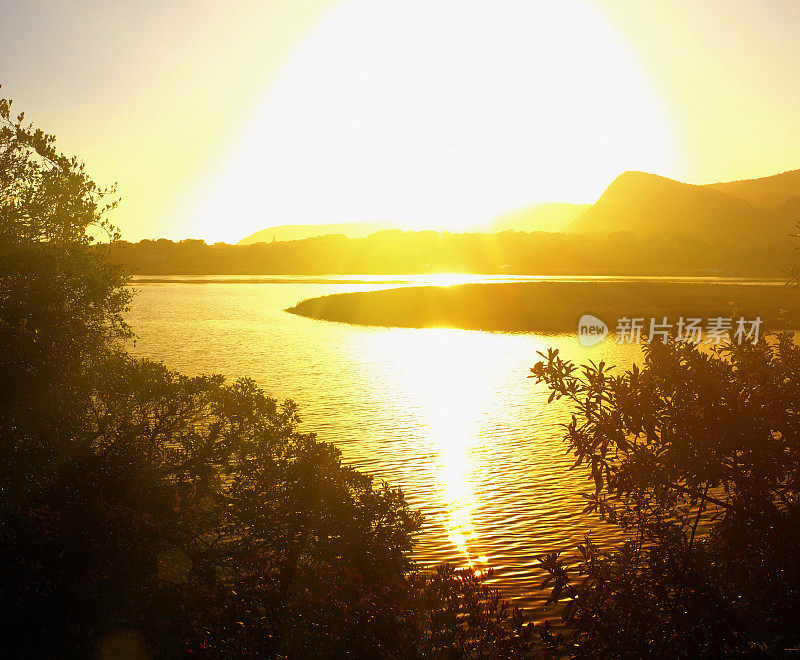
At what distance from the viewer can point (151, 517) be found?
11586mm

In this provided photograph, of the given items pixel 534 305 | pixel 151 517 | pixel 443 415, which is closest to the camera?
pixel 151 517

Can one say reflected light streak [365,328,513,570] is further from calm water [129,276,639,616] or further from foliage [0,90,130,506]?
foliage [0,90,130,506]

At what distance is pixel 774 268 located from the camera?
165625 mm

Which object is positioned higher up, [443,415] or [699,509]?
[699,509]

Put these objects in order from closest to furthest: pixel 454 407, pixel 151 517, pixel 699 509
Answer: pixel 699 509 → pixel 151 517 → pixel 454 407

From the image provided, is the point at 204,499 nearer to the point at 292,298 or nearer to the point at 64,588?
the point at 64,588

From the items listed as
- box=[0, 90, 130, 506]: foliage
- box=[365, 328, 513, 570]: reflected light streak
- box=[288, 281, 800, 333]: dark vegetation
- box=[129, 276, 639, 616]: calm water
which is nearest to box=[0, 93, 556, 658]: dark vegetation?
box=[0, 90, 130, 506]: foliage

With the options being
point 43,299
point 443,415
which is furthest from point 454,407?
point 43,299

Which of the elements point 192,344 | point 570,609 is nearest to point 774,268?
point 192,344

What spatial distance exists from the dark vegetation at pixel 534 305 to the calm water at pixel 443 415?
7.52 m

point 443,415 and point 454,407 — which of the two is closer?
point 443,415

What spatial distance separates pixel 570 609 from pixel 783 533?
2766 mm

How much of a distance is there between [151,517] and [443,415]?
18682 millimetres

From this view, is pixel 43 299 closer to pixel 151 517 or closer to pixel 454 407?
pixel 151 517
